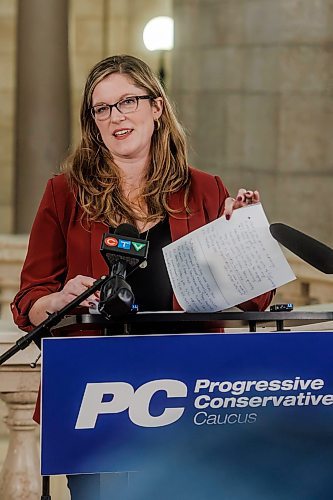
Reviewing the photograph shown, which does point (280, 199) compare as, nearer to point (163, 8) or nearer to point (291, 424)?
point (163, 8)

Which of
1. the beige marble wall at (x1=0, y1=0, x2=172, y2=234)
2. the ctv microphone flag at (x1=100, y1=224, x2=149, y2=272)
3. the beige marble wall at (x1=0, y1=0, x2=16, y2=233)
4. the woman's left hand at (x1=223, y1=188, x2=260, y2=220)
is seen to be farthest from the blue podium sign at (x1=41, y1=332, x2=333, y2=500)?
the beige marble wall at (x1=0, y1=0, x2=16, y2=233)

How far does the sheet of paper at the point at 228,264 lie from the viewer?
2879 mm

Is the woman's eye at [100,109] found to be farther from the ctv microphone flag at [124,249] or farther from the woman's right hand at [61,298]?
the ctv microphone flag at [124,249]

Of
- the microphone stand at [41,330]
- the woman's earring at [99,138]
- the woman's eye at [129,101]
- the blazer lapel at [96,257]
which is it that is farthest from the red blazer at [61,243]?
the microphone stand at [41,330]

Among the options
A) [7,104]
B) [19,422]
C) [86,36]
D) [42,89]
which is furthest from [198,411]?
[7,104]

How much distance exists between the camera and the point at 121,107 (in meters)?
3.28

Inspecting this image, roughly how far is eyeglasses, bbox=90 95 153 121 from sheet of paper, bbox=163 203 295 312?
1.64 feet

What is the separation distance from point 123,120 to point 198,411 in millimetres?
916

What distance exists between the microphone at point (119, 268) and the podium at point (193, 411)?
7cm

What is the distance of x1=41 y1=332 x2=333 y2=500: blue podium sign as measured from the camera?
2645mm

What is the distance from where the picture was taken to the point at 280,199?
11.5 m

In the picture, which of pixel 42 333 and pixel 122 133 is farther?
pixel 122 133

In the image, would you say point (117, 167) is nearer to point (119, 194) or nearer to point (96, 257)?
point (119, 194)

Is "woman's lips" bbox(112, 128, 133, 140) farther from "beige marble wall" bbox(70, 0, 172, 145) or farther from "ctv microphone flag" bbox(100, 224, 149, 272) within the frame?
"beige marble wall" bbox(70, 0, 172, 145)
